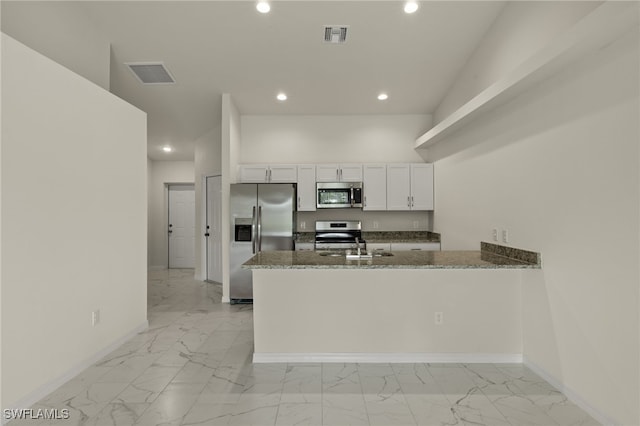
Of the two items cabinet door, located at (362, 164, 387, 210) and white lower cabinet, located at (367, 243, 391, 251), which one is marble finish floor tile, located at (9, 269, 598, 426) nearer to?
white lower cabinet, located at (367, 243, 391, 251)

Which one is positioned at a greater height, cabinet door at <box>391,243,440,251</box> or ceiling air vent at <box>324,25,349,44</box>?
ceiling air vent at <box>324,25,349,44</box>

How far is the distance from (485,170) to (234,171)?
3423 mm

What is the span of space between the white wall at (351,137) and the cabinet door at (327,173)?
327mm

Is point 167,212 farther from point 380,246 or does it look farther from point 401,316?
point 401,316

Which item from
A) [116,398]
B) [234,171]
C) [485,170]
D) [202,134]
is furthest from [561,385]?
[202,134]

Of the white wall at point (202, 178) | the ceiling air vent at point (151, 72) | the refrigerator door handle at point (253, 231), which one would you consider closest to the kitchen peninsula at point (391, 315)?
the refrigerator door handle at point (253, 231)

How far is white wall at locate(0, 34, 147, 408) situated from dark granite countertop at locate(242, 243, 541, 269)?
4.50 ft

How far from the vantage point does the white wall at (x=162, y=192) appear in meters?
7.91

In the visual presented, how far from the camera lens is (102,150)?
311cm

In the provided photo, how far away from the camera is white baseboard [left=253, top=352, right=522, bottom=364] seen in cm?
296

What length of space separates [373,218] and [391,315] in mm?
2915

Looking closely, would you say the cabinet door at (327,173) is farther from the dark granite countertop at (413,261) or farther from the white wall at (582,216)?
the white wall at (582,216)

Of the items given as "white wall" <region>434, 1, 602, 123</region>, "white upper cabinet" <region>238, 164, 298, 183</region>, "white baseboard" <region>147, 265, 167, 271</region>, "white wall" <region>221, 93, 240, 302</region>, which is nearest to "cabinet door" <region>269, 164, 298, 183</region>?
"white upper cabinet" <region>238, 164, 298, 183</region>

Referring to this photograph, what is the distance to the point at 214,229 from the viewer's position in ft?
21.7
